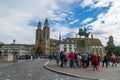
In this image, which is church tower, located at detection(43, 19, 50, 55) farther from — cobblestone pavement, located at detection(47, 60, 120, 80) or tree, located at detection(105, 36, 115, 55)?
cobblestone pavement, located at detection(47, 60, 120, 80)

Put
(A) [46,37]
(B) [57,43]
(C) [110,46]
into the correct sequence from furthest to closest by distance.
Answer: (B) [57,43]
(A) [46,37]
(C) [110,46]

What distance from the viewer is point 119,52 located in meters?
143

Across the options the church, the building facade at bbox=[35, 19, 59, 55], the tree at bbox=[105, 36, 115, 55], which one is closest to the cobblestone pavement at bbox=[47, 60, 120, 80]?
the tree at bbox=[105, 36, 115, 55]

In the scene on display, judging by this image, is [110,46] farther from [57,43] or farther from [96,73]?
[96,73]

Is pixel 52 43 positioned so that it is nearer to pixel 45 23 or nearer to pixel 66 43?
pixel 45 23

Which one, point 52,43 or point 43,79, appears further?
point 52,43

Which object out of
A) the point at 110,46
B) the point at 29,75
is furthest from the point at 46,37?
the point at 29,75

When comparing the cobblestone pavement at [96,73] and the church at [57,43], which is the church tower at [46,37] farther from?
the cobblestone pavement at [96,73]

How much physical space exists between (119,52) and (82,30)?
80447 mm

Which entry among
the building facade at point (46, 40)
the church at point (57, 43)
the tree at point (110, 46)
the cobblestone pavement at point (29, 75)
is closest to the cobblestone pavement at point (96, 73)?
the cobblestone pavement at point (29, 75)

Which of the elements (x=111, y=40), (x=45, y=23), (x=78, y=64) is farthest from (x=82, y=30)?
(x=45, y=23)

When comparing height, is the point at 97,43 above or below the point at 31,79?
above

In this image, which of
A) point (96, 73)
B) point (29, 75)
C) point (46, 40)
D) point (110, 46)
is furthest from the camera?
point (46, 40)

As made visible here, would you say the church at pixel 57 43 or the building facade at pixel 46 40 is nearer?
the church at pixel 57 43
